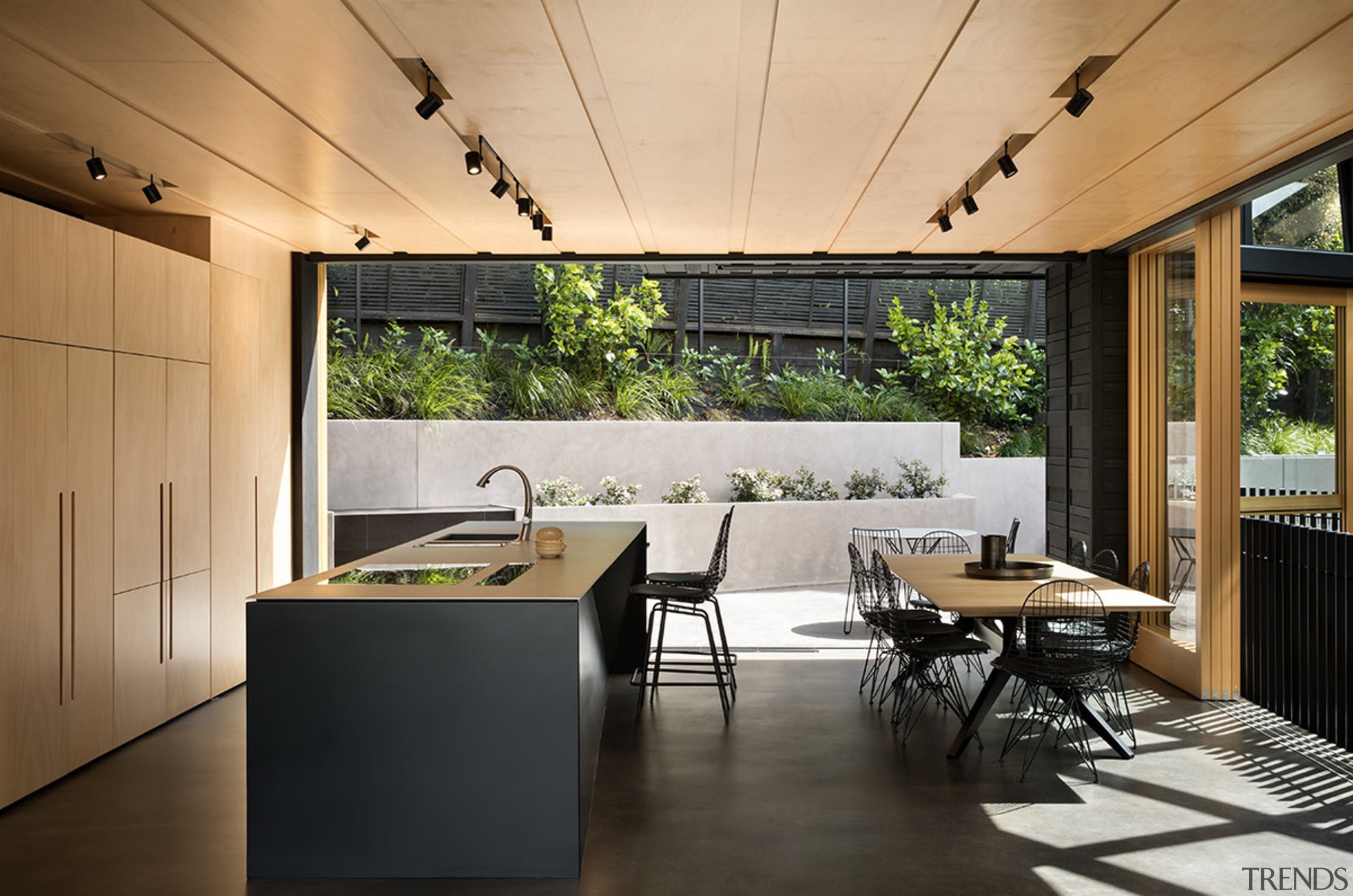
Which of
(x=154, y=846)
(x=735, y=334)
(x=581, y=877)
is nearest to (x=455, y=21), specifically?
(x=581, y=877)

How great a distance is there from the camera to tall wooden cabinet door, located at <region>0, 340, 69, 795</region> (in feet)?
13.8

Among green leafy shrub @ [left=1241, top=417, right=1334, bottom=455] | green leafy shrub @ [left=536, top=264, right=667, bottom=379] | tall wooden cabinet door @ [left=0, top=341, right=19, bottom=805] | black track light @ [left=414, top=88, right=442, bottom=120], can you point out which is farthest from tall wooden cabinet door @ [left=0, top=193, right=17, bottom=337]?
green leafy shrub @ [left=1241, top=417, right=1334, bottom=455]

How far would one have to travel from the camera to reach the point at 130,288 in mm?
5082

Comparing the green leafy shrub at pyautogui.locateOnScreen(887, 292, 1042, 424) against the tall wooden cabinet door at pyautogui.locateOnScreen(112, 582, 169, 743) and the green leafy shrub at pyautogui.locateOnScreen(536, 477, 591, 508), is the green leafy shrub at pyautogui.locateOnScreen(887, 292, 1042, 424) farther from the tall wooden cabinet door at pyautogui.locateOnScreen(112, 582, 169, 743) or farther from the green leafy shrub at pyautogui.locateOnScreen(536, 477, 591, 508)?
the tall wooden cabinet door at pyautogui.locateOnScreen(112, 582, 169, 743)

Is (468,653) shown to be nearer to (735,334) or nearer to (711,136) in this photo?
(711,136)

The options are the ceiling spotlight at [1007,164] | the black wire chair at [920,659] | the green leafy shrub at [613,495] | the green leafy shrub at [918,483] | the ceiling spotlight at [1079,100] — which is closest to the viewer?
the ceiling spotlight at [1079,100]

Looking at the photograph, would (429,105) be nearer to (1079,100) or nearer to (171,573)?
(1079,100)

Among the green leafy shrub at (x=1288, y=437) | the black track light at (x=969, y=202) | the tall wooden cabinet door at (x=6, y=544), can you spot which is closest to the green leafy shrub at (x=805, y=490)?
the green leafy shrub at (x=1288, y=437)

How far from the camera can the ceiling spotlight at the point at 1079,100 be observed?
3623 mm

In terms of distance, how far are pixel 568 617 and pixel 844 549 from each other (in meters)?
7.12

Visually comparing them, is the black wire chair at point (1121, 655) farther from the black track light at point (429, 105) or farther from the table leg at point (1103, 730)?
the black track light at point (429, 105)

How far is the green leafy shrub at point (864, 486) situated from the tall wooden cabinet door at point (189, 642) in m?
6.72

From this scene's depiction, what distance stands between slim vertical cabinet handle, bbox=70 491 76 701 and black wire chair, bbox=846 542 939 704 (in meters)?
3.83

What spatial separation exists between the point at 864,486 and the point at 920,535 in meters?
1.97
